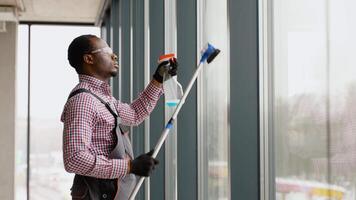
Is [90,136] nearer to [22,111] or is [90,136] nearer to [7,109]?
[7,109]

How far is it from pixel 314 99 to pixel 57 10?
259 inches

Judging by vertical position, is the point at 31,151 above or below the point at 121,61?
below

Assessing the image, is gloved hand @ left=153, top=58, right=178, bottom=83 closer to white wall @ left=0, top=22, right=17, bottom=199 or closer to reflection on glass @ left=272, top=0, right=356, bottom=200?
reflection on glass @ left=272, top=0, right=356, bottom=200

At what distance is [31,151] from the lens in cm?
877

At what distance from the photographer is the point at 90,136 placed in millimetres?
2193

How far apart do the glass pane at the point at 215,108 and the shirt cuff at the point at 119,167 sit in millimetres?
472

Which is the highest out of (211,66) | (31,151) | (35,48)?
(35,48)

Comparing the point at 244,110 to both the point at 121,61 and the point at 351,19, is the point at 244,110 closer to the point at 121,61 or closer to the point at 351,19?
the point at 351,19

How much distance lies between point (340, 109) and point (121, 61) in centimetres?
433

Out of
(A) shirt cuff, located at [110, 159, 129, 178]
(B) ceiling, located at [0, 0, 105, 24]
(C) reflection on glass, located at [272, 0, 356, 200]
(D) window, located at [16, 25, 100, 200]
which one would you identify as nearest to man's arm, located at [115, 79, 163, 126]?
(A) shirt cuff, located at [110, 159, 129, 178]

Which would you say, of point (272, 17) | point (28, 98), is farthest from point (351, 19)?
point (28, 98)

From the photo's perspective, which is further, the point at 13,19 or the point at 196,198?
the point at 13,19

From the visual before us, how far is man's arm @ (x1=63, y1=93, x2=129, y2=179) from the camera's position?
212 centimetres

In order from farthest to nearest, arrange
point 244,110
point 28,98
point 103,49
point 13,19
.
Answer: point 28,98
point 13,19
point 103,49
point 244,110
